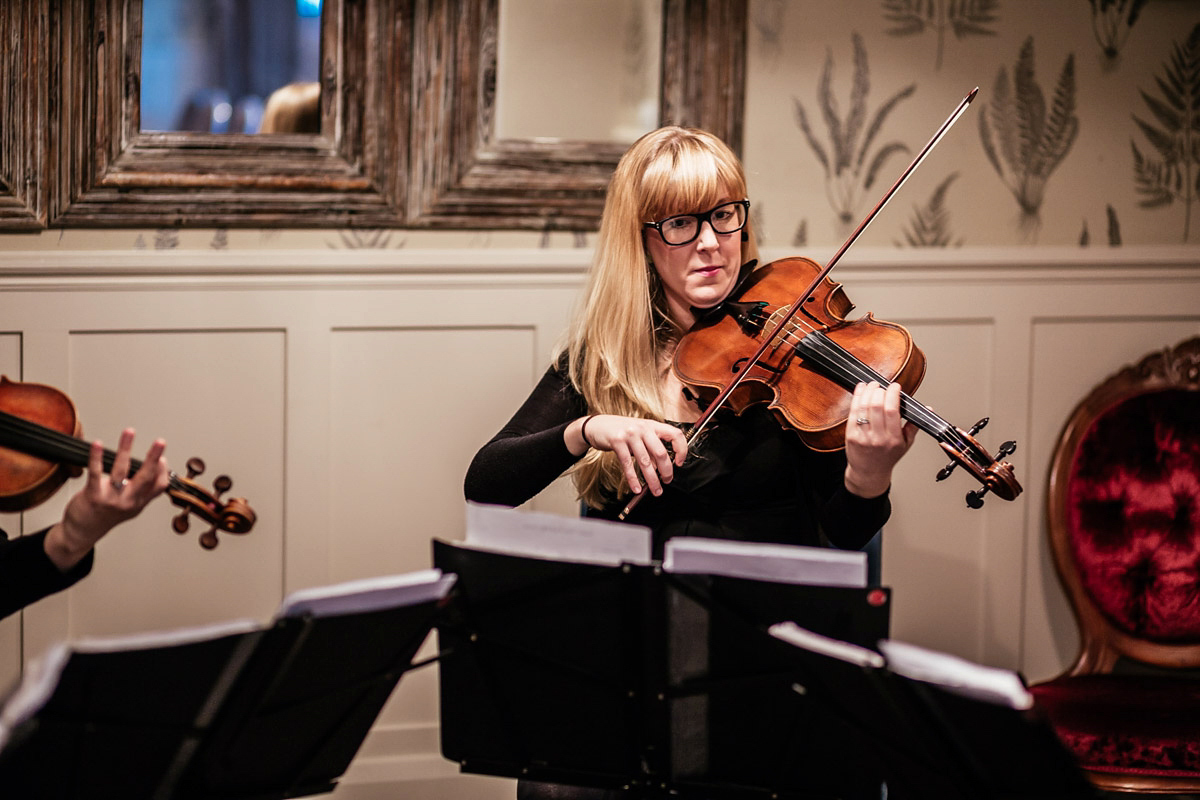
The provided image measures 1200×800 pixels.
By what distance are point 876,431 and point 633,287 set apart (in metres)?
0.51

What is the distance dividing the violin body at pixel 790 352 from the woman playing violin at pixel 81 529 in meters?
0.76

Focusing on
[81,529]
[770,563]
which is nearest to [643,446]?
[770,563]

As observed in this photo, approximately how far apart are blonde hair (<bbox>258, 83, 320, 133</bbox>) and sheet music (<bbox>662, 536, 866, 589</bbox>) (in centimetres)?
145

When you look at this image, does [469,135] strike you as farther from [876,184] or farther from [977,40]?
[977,40]

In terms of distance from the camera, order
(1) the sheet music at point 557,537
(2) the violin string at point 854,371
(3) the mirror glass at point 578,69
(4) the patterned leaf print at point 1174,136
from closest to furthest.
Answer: (1) the sheet music at point 557,537
(2) the violin string at point 854,371
(3) the mirror glass at point 578,69
(4) the patterned leaf print at point 1174,136

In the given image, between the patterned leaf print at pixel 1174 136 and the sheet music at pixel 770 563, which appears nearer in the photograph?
Result: the sheet music at pixel 770 563

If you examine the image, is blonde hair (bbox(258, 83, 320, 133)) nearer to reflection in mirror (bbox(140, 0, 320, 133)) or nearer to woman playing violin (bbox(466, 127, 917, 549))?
reflection in mirror (bbox(140, 0, 320, 133))

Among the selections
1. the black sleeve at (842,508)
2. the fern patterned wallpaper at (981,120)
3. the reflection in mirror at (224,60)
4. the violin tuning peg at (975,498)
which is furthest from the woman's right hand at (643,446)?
the reflection in mirror at (224,60)

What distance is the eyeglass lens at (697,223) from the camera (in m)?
1.64

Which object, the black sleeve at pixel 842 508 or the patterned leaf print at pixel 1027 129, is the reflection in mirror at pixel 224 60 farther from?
the patterned leaf print at pixel 1027 129

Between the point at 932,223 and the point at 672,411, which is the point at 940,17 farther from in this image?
the point at 672,411

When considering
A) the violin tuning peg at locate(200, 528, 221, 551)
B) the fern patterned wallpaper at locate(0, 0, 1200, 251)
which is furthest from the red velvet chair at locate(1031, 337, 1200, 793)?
the violin tuning peg at locate(200, 528, 221, 551)

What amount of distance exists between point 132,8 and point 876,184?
1.61m

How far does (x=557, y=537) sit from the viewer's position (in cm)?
117
